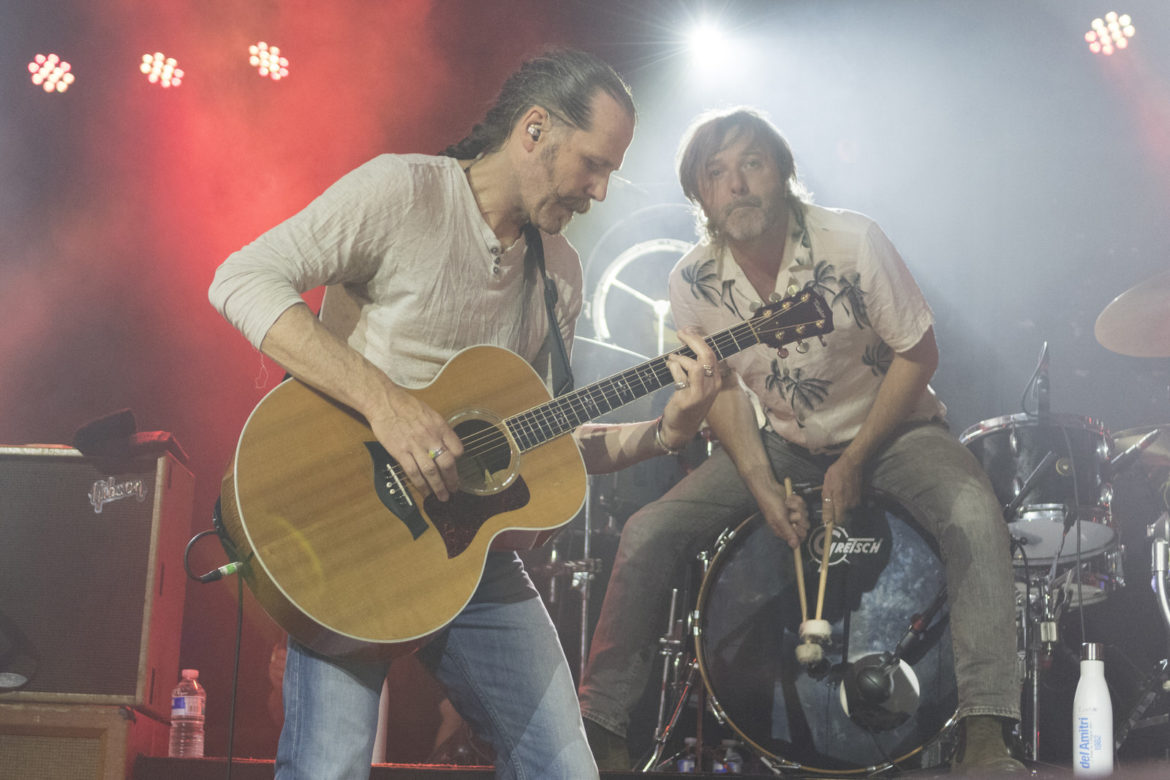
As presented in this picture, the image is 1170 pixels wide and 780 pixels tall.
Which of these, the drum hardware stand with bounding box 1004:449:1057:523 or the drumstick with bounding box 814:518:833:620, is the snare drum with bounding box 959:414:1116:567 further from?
the drumstick with bounding box 814:518:833:620

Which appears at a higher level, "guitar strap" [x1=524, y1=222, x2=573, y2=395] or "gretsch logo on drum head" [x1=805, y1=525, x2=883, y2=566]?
"guitar strap" [x1=524, y1=222, x2=573, y2=395]

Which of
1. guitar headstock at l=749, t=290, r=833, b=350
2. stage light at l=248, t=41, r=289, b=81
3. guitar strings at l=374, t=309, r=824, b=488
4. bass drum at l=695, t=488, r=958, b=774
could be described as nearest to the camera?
guitar strings at l=374, t=309, r=824, b=488

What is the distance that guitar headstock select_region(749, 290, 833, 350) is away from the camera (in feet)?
10.6

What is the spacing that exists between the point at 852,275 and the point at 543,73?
183 centimetres

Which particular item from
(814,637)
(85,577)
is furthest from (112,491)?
(814,637)

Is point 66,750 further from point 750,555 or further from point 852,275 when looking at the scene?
point 852,275

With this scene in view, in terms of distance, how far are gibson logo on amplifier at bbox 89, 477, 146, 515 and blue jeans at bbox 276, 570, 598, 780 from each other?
1562 mm

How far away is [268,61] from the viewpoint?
5.99 m

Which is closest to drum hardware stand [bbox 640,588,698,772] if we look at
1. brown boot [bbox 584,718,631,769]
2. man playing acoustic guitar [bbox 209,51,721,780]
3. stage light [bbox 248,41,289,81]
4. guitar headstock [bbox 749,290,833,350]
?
brown boot [bbox 584,718,631,769]

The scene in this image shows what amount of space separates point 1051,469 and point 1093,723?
→ 4.43ft

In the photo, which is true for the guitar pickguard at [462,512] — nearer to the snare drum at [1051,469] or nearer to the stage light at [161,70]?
the snare drum at [1051,469]

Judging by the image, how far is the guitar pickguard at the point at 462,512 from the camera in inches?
98.1

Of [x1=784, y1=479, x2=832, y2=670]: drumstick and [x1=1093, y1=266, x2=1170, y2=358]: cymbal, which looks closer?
[x1=784, y1=479, x2=832, y2=670]: drumstick

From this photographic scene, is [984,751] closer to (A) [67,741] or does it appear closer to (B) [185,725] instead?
(B) [185,725]
